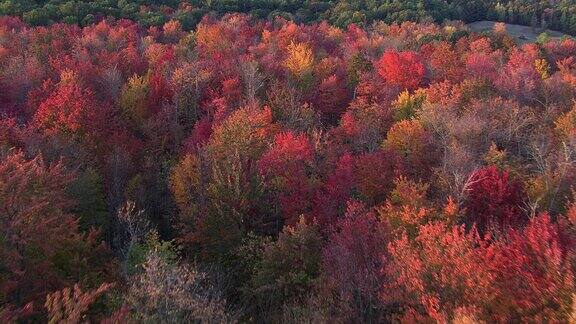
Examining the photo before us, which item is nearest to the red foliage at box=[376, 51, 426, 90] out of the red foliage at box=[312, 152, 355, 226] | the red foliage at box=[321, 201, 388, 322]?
the red foliage at box=[312, 152, 355, 226]

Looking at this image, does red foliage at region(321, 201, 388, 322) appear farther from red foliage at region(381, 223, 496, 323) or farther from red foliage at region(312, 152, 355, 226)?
red foliage at region(312, 152, 355, 226)

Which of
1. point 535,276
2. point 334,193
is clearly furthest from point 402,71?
point 535,276

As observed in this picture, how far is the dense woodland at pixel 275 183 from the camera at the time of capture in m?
19.3

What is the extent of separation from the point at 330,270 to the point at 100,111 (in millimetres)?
28619

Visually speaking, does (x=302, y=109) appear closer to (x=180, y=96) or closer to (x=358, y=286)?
(x=180, y=96)

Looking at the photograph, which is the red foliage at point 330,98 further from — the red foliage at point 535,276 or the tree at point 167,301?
the tree at point 167,301

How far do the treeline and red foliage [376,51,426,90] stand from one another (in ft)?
122

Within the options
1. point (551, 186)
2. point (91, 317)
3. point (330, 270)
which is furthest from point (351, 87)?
point (91, 317)

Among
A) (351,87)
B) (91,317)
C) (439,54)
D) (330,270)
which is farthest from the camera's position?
(439,54)

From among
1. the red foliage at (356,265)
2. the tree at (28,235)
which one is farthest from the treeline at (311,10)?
the red foliage at (356,265)

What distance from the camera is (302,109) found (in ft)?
158

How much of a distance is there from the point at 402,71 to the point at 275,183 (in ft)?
99.9

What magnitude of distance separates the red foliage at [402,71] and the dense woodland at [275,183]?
0.76ft

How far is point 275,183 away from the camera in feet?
117
